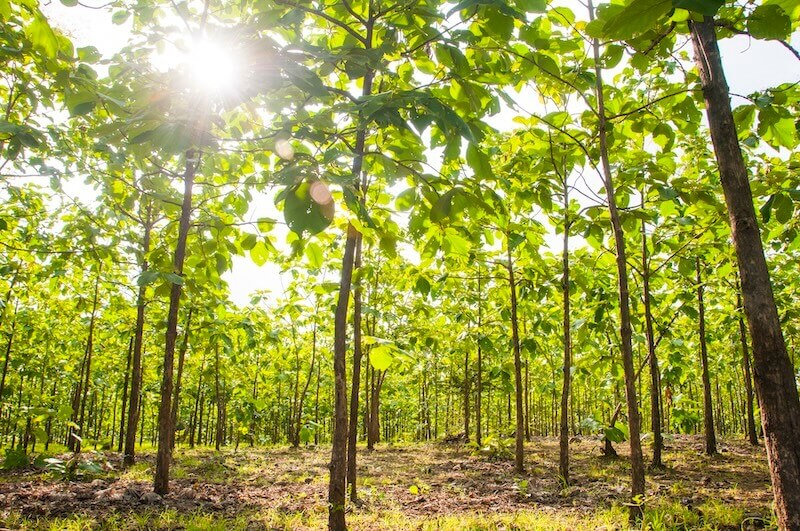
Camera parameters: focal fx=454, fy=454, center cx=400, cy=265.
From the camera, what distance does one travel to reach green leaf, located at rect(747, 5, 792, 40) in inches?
82.1

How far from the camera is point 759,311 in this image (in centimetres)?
228

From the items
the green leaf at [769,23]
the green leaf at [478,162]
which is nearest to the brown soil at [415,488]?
the green leaf at [478,162]

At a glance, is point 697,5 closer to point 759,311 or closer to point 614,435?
point 759,311

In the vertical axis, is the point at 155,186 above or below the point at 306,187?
above

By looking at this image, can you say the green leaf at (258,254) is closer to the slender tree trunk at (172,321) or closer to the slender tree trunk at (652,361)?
the slender tree trunk at (172,321)

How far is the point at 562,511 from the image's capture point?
5.79 metres

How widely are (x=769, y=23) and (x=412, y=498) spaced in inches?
277

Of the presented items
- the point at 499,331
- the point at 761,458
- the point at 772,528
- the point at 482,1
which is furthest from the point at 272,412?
the point at 482,1

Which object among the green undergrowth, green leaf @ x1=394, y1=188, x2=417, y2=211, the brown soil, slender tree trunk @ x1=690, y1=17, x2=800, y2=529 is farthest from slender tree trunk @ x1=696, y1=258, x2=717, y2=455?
green leaf @ x1=394, y1=188, x2=417, y2=211

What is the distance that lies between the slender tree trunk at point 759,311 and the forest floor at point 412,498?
2.97 m

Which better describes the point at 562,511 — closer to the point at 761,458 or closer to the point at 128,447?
the point at 761,458

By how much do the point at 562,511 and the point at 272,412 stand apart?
3253cm

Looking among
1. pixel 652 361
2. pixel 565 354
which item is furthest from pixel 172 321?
pixel 652 361

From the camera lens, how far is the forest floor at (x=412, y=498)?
16.5 feet
